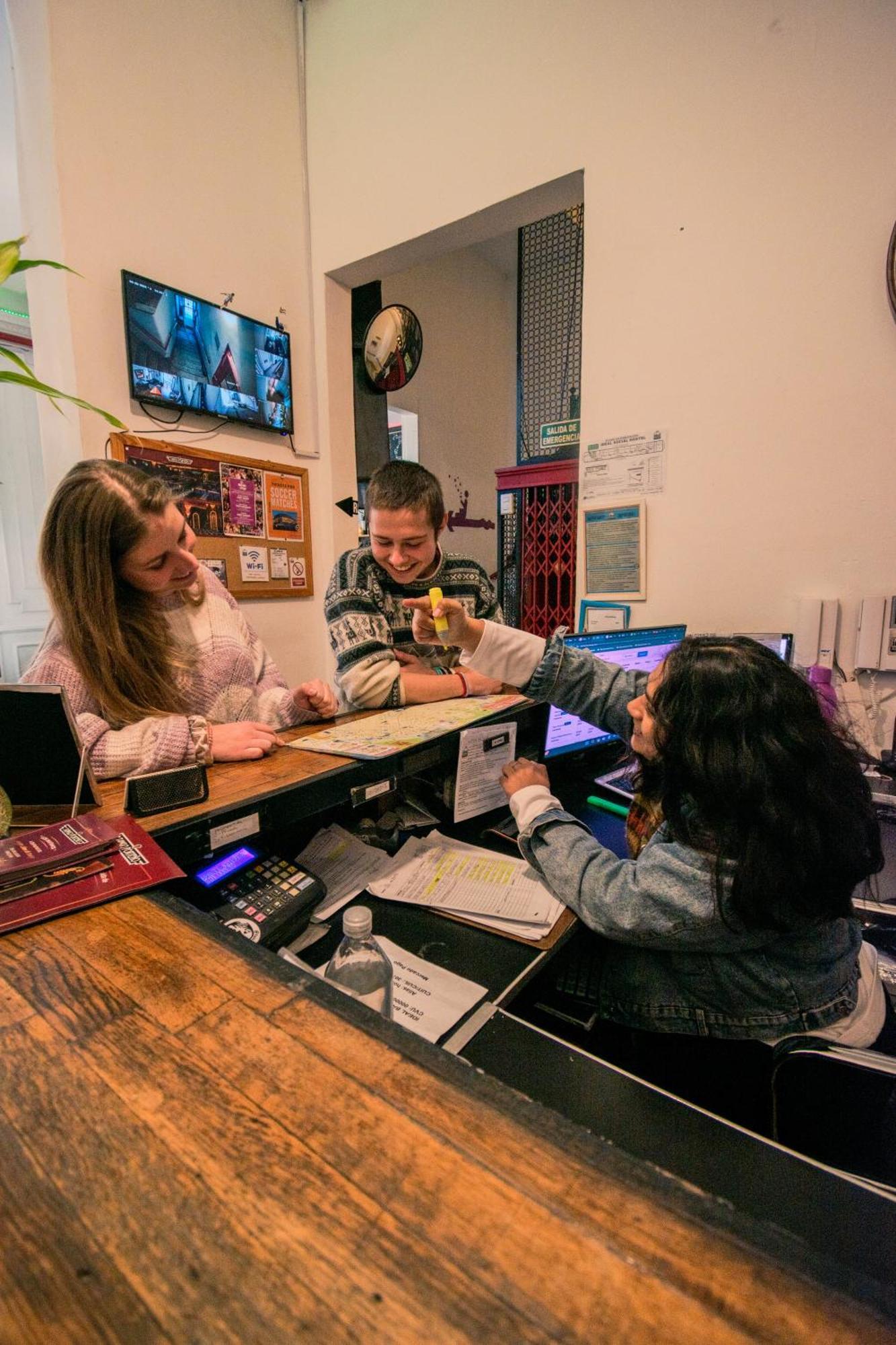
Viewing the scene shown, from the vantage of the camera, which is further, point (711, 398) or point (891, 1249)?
point (711, 398)

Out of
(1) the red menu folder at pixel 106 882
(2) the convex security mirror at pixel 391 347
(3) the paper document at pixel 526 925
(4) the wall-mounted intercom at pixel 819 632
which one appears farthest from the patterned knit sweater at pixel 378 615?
(2) the convex security mirror at pixel 391 347

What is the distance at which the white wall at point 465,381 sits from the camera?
3.69 metres

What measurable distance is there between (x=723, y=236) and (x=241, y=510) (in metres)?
1.84

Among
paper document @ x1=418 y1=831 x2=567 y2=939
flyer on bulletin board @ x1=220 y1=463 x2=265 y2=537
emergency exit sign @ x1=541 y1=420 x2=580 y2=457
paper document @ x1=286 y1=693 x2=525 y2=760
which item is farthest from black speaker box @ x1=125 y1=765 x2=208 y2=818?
emergency exit sign @ x1=541 y1=420 x2=580 y2=457

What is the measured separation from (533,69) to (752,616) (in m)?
1.86

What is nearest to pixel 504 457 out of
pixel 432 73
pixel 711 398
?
pixel 432 73

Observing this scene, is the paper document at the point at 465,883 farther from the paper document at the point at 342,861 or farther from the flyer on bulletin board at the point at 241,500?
the flyer on bulletin board at the point at 241,500

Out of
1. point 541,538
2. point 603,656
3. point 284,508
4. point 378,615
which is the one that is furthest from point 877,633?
point 284,508

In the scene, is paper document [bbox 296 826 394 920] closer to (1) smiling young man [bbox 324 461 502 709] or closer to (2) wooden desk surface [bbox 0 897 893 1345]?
(1) smiling young man [bbox 324 461 502 709]

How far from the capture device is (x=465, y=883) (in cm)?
108

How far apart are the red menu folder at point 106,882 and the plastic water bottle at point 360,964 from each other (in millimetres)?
242

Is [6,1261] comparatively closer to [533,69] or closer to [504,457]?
[533,69]

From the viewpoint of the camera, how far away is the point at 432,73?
207 centimetres

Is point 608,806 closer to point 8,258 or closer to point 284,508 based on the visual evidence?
point 8,258
